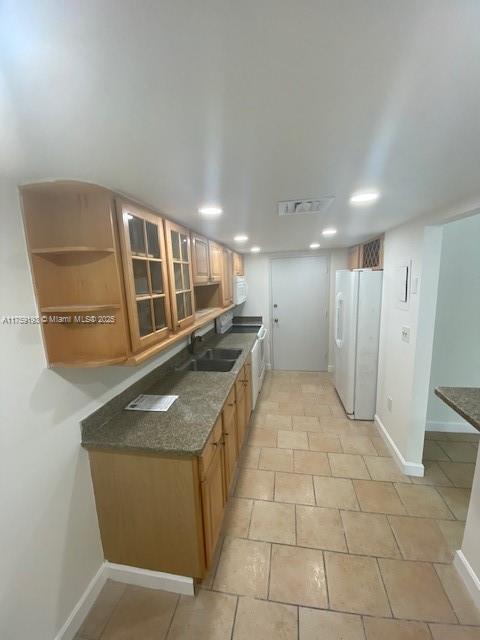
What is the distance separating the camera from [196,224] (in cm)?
204

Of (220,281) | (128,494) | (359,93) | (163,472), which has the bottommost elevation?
(128,494)

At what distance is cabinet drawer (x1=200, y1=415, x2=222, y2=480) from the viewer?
137cm

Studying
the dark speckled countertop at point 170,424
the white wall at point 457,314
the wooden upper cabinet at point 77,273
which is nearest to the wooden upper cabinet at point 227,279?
the dark speckled countertop at point 170,424

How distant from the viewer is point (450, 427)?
287cm

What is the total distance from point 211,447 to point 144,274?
1054 mm

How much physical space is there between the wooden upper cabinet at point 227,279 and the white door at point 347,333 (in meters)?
1.41

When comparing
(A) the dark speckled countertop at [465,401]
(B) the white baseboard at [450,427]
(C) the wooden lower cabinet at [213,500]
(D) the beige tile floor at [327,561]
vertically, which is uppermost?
(A) the dark speckled countertop at [465,401]

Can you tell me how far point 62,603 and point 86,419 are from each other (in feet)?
2.74

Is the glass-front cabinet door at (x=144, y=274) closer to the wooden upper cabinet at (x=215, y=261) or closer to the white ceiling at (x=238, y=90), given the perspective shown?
the white ceiling at (x=238, y=90)

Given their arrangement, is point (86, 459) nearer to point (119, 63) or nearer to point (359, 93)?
point (119, 63)

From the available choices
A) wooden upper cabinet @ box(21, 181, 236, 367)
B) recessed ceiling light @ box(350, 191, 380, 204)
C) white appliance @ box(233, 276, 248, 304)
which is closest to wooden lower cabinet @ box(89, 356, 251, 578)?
wooden upper cabinet @ box(21, 181, 236, 367)

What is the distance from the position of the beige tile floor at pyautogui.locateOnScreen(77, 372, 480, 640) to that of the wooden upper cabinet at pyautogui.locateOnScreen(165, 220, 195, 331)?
1.46 metres

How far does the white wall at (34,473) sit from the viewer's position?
1.04 m

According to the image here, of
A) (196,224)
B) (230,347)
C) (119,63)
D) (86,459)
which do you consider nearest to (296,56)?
(119,63)
